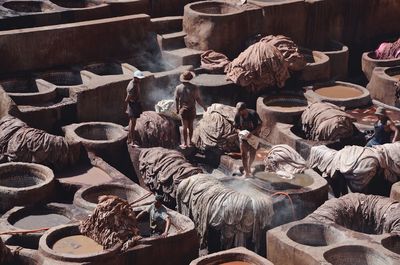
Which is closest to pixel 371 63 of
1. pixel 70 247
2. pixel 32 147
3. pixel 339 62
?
pixel 339 62

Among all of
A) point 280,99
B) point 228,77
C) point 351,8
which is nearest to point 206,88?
point 228,77

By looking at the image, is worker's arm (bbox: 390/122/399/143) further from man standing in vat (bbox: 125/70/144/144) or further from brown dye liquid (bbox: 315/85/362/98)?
man standing in vat (bbox: 125/70/144/144)

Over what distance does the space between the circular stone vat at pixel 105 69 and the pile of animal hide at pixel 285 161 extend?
18.0 feet

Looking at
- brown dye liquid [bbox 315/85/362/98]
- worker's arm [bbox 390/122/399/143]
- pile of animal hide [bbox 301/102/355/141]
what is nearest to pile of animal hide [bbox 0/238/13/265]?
pile of animal hide [bbox 301/102/355/141]

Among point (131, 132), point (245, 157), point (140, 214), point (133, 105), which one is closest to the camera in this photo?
point (140, 214)

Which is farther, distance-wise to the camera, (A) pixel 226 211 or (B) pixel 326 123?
(B) pixel 326 123

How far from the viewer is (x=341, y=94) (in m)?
20.0

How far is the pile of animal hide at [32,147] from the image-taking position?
52.6ft

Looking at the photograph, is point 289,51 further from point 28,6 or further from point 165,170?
point 28,6

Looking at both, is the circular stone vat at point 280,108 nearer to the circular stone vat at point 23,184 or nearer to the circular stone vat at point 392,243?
the circular stone vat at point 392,243

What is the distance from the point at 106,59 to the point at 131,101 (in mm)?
3649

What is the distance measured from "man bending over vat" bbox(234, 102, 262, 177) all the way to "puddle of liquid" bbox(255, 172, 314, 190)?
0.99 feet

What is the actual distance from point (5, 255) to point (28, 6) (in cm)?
1045

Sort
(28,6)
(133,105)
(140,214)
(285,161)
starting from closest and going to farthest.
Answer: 1. (140,214)
2. (285,161)
3. (133,105)
4. (28,6)
